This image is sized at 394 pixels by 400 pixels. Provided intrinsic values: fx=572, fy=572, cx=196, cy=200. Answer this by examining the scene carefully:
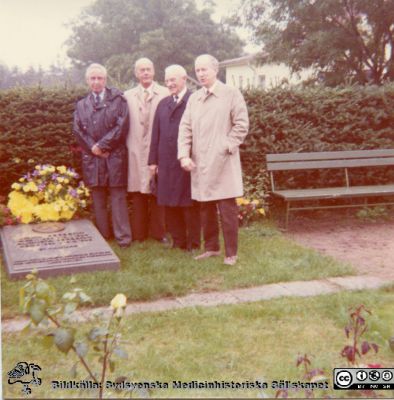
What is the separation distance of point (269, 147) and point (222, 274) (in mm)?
2896

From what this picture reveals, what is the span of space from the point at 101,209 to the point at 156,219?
1.96 feet

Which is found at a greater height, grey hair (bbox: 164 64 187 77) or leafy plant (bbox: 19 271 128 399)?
grey hair (bbox: 164 64 187 77)

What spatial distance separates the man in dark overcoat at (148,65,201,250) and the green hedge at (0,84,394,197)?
1333 millimetres

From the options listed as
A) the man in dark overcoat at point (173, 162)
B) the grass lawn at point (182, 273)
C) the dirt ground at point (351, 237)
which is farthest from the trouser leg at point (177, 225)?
the dirt ground at point (351, 237)

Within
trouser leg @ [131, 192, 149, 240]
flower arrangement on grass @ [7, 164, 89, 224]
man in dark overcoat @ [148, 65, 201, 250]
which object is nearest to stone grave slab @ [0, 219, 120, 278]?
flower arrangement on grass @ [7, 164, 89, 224]

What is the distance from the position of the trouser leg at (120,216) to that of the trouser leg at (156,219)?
33 cm

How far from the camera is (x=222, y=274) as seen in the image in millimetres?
4973

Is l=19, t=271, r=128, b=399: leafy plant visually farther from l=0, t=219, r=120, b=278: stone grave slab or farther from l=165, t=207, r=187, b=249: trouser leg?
l=165, t=207, r=187, b=249: trouser leg

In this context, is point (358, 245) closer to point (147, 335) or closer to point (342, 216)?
point (342, 216)

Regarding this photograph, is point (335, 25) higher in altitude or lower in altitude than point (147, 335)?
higher

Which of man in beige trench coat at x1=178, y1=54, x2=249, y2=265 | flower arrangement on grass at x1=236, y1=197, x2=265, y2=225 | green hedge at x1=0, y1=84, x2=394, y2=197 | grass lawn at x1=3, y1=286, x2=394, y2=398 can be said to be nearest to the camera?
grass lawn at x1=3, y1=286, x2=394, y2=398

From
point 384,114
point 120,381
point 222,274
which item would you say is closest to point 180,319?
point 222,274

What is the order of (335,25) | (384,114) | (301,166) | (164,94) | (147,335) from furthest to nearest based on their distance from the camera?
(335,25) < (384,114) < (301,166) < (164,94) < (147,335)

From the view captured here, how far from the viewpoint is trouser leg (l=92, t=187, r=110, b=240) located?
19.6 ft
